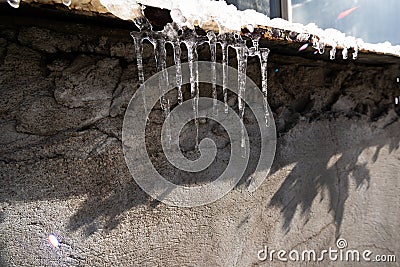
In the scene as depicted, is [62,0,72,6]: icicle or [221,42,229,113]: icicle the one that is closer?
[62,0,72,6]: icicle

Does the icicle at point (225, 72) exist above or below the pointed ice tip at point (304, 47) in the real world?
below

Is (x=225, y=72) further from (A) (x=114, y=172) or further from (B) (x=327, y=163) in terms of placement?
(B) (x=327, y=163)

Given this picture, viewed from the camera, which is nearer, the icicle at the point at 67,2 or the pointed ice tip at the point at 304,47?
the icicle at the point at 67,2

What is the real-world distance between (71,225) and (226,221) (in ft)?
2.82

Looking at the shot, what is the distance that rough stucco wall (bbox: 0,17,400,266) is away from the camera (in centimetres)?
141

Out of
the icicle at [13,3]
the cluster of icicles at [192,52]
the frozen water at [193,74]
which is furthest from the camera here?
the frozen water at [193,74]

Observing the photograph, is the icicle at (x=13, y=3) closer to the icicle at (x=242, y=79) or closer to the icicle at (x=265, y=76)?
the icicle at (x=242, y=79)

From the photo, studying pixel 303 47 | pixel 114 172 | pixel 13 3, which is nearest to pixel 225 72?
pixel 303 47

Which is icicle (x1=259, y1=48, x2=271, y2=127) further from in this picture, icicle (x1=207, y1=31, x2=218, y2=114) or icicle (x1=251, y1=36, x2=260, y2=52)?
icicle (x1=207, y1=31, x2=218, y2=114)

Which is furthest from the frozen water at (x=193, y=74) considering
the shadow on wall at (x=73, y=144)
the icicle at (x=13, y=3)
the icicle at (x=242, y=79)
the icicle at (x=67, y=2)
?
the icicle at (x=13, y=3)

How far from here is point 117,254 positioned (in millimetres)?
1600

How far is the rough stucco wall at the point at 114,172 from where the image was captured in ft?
4.61

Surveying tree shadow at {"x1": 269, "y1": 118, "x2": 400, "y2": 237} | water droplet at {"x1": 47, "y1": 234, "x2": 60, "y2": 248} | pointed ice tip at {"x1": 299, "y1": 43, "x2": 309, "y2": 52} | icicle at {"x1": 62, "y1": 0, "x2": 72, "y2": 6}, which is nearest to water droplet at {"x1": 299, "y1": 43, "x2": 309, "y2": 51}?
pointed ice tip at {"x1": 299, "y1": 43, "x2": 309, "y2": 52}

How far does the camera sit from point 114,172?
1.60 metres
